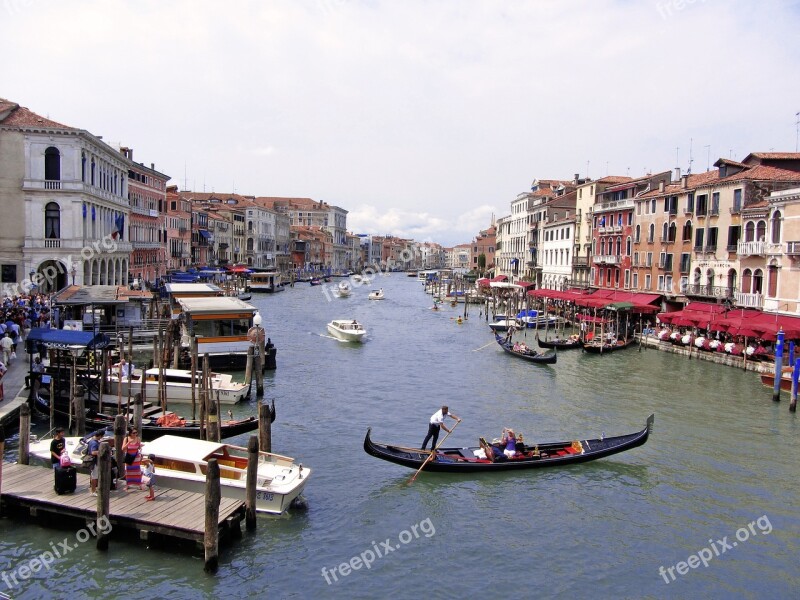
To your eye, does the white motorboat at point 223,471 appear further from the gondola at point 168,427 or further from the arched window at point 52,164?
the arched window at point 52,164

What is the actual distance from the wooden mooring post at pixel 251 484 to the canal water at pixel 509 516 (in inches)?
11.0

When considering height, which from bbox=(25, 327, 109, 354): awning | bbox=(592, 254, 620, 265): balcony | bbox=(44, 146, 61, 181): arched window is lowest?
bbox=(25, 327, 109, 354): awning

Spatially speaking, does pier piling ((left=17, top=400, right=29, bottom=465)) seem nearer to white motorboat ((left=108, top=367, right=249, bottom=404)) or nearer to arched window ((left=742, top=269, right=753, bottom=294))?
white motorboat ((left=108, top=367, right=249, bottom=404))

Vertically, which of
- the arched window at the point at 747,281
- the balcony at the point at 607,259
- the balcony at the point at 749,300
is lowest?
the balcony at the point at 749,300

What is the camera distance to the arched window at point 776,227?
24641 millimetres

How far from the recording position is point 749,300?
26.1 metres

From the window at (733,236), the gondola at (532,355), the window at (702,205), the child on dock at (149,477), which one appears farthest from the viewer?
the window at (702,205)

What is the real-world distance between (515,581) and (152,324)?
67.1ft

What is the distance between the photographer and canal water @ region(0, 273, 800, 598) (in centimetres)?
905

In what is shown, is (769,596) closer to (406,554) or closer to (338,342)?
(406,554)

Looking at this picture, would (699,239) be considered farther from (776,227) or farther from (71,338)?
(71,338)

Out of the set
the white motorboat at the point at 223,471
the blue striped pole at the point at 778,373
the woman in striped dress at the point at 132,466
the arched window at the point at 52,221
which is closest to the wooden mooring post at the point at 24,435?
the white motorboat at the point at 223,471

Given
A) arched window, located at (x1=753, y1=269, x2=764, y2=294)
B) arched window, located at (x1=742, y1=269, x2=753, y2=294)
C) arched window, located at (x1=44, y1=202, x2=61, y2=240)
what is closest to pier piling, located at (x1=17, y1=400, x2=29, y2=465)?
arched window, located at (x1=44, y1=202, x2=61, y2=240)

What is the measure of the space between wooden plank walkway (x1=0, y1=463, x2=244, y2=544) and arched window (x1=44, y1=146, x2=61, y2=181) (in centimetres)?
2187
